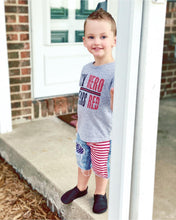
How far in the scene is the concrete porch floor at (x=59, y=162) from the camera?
2.11m

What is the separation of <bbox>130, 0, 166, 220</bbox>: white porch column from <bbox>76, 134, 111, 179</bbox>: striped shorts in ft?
1.23

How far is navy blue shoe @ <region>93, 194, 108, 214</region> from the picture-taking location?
194cm

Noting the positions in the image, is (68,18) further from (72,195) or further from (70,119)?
(72,195)

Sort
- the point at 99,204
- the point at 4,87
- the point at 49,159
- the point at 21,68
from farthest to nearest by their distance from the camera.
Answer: the point at 21,68 → the point at 4,87 → the point at 49,159 → the point at 99,204

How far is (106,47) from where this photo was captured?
171cm

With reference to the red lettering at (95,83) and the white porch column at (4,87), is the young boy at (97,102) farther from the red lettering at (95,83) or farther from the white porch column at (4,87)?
the white porch column at (4,87)

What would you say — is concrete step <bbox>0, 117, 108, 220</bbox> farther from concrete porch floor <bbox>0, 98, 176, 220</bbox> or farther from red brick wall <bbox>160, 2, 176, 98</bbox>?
red brick wall <bbox>160, 2, 176, 98</bbox>

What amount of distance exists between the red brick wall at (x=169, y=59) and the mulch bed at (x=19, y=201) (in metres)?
2.86

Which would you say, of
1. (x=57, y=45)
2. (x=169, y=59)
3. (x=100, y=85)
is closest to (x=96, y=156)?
(x=100, y=85)

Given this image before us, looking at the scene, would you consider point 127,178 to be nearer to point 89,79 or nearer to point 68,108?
point 89,79

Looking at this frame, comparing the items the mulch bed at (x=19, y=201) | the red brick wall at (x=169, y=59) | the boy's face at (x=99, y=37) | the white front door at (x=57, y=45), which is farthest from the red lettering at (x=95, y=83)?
the red brick wall at (x=169, y=59)

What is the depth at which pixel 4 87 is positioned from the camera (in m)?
3.17

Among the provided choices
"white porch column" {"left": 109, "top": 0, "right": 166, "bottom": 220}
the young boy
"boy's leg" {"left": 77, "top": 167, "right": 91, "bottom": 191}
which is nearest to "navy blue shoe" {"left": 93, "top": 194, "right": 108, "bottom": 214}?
the young boy

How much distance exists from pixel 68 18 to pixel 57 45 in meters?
0.34
